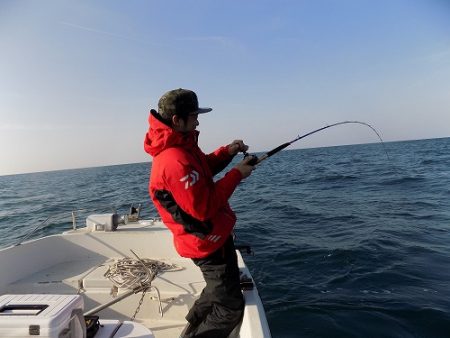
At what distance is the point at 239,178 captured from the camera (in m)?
2.35

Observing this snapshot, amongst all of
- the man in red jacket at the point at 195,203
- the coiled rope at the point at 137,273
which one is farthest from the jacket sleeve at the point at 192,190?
the coiled rope at the point at 137,273

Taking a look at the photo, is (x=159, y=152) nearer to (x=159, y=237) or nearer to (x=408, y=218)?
(x=159, y=237)

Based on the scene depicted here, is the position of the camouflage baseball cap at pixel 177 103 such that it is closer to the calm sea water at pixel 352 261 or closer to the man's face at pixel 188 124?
the man's face at pixel 188 124

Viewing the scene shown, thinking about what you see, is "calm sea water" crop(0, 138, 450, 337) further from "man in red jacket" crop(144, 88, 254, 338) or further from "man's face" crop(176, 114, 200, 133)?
"man's face" crop(176, 114, 200, 133)

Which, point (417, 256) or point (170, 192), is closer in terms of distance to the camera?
point (170, 192)

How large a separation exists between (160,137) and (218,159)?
874mm

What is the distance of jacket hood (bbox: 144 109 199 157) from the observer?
2263 millimetres

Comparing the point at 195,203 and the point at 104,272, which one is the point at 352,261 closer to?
the point at 104,272

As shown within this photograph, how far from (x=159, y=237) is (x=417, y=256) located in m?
4.70

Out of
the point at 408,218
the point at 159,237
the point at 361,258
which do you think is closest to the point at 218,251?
the point at 159,237

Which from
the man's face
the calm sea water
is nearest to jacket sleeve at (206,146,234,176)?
the man's face

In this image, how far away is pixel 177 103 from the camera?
233 cm

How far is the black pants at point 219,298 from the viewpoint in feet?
8.14

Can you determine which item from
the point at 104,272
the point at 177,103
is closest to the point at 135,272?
the point at 104,272
